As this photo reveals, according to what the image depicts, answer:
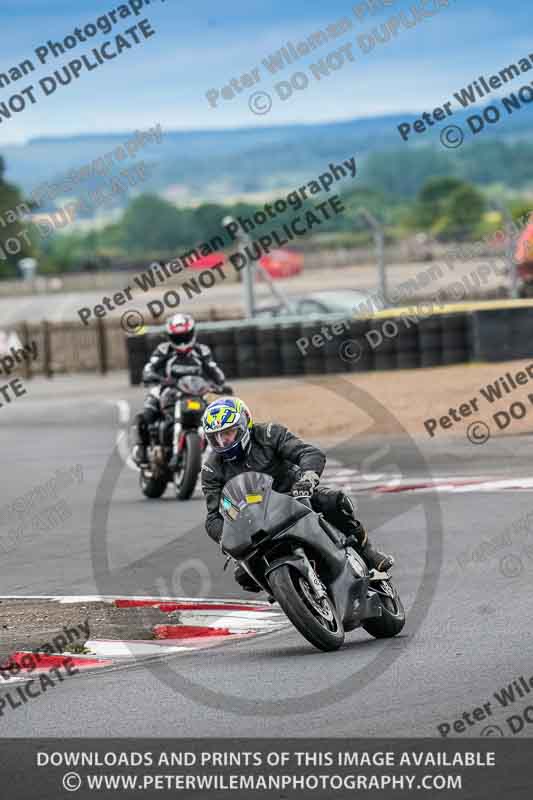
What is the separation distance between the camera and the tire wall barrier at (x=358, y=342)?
1074 inches

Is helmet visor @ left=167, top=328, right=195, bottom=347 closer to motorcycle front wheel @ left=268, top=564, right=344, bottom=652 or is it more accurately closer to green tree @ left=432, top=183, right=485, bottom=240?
motorcycle front wheel @ left=268, top=564, right=344, bottom=652

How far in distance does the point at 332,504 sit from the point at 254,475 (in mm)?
585

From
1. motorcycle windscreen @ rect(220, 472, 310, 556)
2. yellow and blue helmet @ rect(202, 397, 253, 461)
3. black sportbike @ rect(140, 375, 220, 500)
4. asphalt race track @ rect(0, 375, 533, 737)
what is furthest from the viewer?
black sportbike @ rect(140, 375, 220, 500)

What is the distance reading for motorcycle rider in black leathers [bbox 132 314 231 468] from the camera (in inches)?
639

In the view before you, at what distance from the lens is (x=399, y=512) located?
13.6 metres

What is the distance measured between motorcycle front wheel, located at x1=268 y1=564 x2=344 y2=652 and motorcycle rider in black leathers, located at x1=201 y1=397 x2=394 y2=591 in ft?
1.42

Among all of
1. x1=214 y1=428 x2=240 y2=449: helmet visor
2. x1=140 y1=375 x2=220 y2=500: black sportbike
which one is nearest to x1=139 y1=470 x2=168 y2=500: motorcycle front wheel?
x1=140 y1=375 x2=220 y2=500: black sportbike

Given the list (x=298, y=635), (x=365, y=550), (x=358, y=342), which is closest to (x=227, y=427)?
(x=365, y=550)

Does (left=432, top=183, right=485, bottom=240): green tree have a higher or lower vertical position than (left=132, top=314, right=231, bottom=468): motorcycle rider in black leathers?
higher

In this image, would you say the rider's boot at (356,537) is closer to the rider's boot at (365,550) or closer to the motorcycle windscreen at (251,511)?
the rider's boot at (365,550)

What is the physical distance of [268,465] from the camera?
8852 mm

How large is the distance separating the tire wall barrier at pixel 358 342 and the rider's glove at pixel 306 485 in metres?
18.6

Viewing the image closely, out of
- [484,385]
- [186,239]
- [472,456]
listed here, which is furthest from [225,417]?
[186,239]
